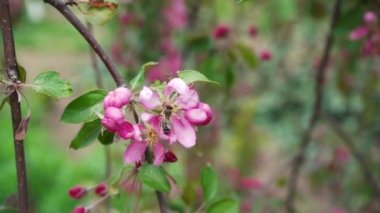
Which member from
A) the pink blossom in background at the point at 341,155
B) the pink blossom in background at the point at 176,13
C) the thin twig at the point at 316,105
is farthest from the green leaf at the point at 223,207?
the pink blossom in background at the point at 341,155

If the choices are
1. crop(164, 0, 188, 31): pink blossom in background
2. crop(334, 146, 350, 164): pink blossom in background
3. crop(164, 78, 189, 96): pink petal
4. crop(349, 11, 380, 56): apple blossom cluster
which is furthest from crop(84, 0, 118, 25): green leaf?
crop(334, 146, 350, 164): pink blossom in background

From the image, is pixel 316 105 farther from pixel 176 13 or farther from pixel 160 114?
pixel 160 114

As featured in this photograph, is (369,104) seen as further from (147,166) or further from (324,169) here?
(147,166)

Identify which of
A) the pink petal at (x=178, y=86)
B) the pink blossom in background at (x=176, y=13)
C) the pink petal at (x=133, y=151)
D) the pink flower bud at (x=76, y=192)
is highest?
the pink blossom in background at (x=176, y=13)

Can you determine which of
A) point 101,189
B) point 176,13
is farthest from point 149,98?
point 176,13

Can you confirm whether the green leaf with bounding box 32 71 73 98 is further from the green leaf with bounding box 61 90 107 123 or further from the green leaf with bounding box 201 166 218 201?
the green leaf with bounding box 201 166 218 201

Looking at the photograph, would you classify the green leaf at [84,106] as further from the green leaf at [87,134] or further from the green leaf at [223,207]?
the green leaf at [223,207]

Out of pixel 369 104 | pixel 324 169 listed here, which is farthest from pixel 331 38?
pixel 324 169
